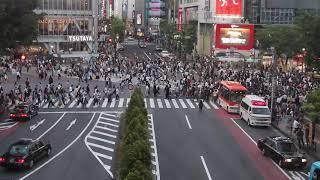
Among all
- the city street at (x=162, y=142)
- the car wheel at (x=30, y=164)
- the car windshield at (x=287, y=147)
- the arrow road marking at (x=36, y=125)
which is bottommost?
the city street at (x=162, y=142)

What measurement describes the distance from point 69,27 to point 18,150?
255ft

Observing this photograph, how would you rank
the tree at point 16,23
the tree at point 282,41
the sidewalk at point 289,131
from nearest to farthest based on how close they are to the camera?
the sidewalk at point 289,131 < the tree at point 16,23 < the tree at point 282,41

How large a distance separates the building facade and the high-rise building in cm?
2995

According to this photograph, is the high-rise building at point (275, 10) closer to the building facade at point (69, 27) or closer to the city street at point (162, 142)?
the building facade at point (69, 27)

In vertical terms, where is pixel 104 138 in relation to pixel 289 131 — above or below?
above

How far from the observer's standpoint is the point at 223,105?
1993 inches

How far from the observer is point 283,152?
100ft

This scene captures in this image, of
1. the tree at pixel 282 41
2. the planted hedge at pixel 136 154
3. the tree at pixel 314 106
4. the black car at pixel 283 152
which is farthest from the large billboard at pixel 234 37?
the planted hedge at pixel 136 154

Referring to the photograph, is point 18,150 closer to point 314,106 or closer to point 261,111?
point 314,106

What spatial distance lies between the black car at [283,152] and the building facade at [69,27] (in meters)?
70.1

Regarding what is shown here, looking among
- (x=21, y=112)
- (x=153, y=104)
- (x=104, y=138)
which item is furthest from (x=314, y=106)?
(x=21, y=112)

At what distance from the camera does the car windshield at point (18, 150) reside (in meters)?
28.1

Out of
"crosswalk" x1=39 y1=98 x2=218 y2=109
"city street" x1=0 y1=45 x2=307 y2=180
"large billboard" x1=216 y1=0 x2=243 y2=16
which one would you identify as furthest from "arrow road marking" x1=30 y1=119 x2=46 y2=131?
"large billboard" x1=216 y1=0 x2=243 y2=16

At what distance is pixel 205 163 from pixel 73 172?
286 inches
